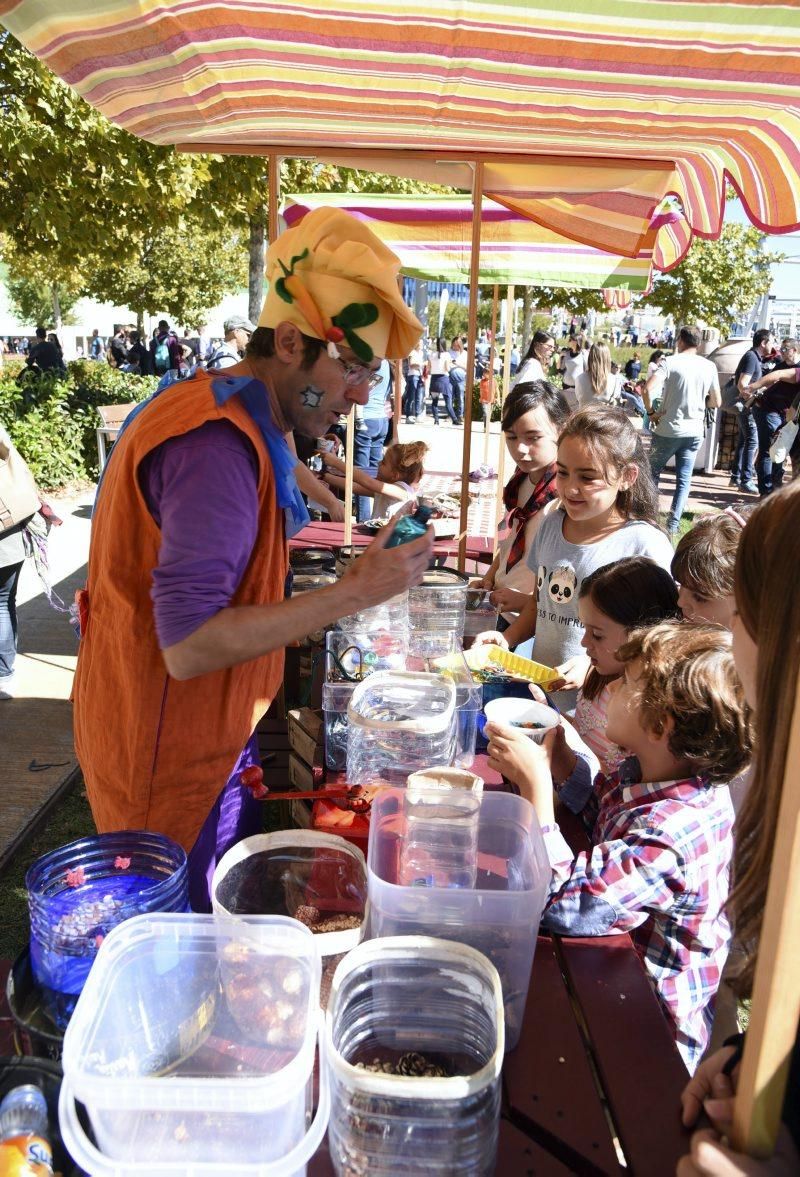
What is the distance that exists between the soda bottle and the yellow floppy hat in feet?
4.55

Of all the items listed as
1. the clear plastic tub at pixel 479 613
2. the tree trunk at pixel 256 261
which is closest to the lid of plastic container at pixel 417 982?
the clear plastic tub at pixel 479 613

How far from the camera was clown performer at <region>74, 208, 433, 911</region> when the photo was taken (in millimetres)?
1638

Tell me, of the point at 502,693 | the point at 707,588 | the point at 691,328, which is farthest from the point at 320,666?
the point at 691,328

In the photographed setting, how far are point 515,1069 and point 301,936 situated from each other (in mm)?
417

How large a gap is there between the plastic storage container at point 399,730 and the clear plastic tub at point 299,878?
563mm

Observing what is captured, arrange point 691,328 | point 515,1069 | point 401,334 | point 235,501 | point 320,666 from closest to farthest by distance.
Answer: point 515,1069
point 235,501
point 401,334
point 320,666
point 691,328

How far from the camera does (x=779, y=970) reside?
840 millimetres

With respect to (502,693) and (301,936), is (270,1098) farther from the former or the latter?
(502,693)

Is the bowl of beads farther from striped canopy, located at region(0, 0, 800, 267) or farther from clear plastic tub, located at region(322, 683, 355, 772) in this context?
striped canopy, located at region(0, 0, 800, 267)

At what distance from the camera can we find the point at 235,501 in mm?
1638

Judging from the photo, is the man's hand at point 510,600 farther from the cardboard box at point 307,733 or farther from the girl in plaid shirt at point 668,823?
the girl in plaid shirt at point 668,823

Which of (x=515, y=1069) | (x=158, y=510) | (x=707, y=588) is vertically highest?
(x=158, y=510)

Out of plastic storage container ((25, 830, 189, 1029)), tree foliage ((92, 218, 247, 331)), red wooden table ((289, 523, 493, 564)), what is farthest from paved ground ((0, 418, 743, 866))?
tree foliage ((92, 218, 247, 331))

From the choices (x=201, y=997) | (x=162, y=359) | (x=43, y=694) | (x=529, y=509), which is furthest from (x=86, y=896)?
(x=162, y=359)
